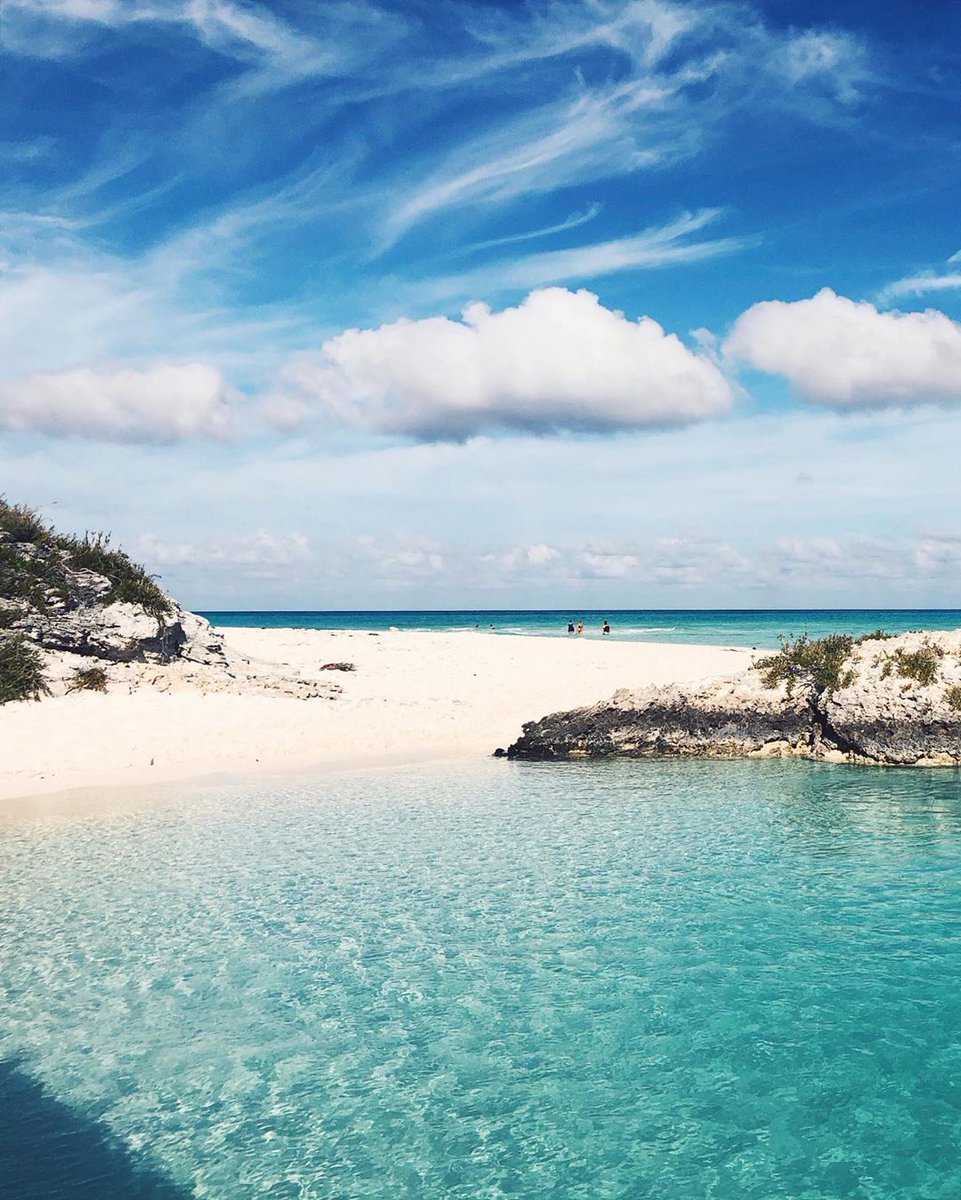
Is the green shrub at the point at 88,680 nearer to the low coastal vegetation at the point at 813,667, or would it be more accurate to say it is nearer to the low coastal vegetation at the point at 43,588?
the low coastal vegetation at the point at 43,588

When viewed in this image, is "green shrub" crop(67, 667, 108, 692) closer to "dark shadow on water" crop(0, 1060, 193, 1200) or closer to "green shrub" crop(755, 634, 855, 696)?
"green shrub" crop(755, 634, 855, 696)

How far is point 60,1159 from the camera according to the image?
7484mm

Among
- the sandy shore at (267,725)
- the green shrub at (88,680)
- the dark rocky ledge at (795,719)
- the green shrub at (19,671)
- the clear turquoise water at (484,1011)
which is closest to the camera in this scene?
the clear turquoise water at (484,1011)

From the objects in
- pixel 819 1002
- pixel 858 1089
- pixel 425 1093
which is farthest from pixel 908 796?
pixel 425 1093

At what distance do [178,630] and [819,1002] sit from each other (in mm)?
30256

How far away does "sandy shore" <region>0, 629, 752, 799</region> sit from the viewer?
24.4m

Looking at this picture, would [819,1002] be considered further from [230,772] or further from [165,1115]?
[230,772]

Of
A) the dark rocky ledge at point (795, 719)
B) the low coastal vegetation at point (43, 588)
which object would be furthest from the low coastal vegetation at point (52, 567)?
the dark rocky ledge at point (795, 719)

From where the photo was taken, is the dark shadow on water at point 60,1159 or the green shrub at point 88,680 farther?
the green shrub at point 88,680

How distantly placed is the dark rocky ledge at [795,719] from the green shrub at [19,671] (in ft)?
49.7

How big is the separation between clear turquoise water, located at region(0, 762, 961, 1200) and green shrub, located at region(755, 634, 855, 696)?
30.6ft

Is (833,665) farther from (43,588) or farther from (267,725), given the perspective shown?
(43,588)

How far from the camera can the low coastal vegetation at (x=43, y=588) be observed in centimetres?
2955

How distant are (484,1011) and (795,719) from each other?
63.2 ft
